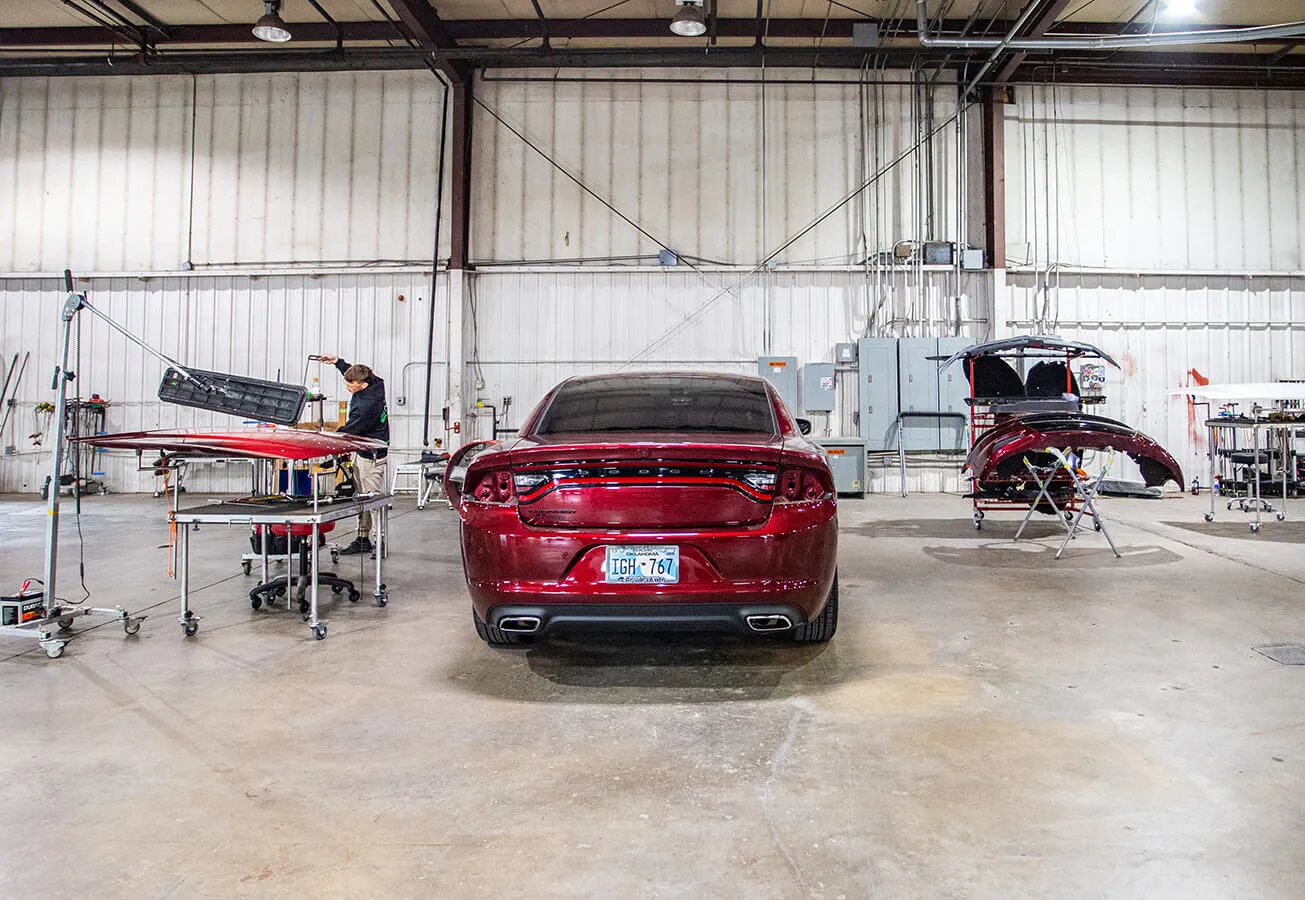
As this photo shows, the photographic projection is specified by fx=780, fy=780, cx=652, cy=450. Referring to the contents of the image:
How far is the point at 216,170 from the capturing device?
12.2 metres

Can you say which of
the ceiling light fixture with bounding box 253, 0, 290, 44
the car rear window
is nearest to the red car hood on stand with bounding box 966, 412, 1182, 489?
the car rear window

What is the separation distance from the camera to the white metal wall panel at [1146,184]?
12.0 metres

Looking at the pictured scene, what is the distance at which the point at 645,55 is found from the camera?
A: 37.5ft

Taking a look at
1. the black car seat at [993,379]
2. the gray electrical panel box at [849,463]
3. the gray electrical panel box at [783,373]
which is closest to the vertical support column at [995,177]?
the gray electrical panel box at [783,373]

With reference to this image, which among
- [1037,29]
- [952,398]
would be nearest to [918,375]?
[952,398]

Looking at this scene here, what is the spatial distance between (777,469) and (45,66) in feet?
48.6

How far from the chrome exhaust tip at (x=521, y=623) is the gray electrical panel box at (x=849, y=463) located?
841 cm

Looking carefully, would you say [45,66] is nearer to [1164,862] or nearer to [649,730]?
[649,730]

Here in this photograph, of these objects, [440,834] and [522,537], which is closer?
[440,834]

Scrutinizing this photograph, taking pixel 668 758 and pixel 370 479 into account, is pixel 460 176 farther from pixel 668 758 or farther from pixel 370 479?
pixel 668 758

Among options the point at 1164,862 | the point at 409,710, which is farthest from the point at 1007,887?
the point at 409,710

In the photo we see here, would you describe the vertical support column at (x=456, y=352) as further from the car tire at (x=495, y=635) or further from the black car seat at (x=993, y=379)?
the car tire at (x=495, y=635)

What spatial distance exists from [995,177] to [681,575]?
11.2 m

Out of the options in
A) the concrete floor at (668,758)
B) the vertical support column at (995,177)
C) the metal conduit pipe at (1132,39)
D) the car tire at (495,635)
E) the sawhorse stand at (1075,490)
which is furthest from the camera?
the vertical support column at (995,177)
